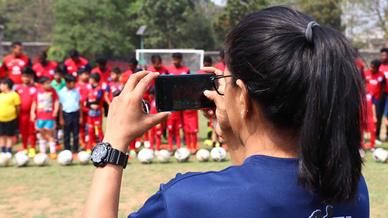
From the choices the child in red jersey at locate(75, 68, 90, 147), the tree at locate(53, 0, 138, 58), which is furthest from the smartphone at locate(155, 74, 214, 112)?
the tree at locate(53, 0, 138, 58)

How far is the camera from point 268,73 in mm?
1203

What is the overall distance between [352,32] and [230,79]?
30.5 m

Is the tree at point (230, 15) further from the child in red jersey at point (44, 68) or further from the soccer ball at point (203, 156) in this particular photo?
the soccer ball at point (203, 156)

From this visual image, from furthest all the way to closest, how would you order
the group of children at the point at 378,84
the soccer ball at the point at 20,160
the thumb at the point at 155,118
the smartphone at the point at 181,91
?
the group of children at the point at 378,84 → the soccer ball at the point at 20,160 → the smartphone at the point at 181,91 → the thumb at the point at 155,118

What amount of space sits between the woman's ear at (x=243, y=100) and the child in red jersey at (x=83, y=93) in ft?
29.7

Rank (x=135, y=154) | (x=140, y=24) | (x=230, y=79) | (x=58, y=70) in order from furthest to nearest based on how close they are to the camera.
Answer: (x=140, y=24) → (x=58, y=70) → (x=135, y=154) → (x=230, y=79)

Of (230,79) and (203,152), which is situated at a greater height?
(230,79)

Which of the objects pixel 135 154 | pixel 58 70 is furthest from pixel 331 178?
pixel 58 70

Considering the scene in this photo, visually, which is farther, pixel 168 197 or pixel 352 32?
pixel 352 32

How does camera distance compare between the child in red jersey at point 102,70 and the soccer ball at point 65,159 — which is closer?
the soccer ball at point 65,159

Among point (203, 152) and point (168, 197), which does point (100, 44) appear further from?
point (168, 197)

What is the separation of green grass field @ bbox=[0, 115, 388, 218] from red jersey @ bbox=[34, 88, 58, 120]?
116cm

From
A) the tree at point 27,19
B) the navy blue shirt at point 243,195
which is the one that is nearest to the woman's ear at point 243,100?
the navy blue shirt at point 243,195

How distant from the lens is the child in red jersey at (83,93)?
10.1 meters
